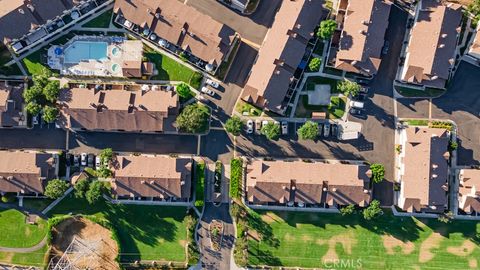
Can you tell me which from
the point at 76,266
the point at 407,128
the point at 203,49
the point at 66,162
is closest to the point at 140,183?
the point at 66,162

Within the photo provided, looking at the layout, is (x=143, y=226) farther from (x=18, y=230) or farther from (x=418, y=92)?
(x=418, y=92)

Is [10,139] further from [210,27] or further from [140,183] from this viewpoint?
[210,27]

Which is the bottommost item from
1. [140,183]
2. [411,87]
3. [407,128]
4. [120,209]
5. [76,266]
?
[76,266]

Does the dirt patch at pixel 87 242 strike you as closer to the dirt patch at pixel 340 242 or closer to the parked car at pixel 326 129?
the dirt patch at pixel 340 242

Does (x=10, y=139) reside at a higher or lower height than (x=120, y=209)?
higher

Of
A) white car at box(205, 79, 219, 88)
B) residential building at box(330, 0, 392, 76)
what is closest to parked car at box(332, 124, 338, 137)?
residential building at box(330, 0, 392, 76)

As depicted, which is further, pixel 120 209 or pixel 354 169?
pixel 120 209
